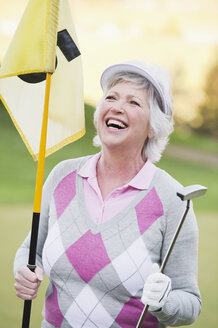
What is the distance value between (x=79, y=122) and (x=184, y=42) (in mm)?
17488

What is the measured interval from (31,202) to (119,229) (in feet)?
19.6

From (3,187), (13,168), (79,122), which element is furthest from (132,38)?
(79,122)

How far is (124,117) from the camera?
1.78m

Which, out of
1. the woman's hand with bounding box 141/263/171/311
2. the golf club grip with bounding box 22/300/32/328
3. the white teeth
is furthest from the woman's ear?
the golf club grip with bounding box 22/300/32/328

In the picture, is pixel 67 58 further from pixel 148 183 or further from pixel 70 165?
pixel 148 183

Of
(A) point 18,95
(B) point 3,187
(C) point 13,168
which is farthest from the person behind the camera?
(C) point 13,168

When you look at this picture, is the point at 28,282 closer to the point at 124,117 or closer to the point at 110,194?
the point at 110,194

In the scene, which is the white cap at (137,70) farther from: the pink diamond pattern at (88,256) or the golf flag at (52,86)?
the pink diamond pattern at (88,256)

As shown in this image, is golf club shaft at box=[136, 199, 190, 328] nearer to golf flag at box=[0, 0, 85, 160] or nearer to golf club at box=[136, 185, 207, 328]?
golf club at box=[136, 185, 207, 328]

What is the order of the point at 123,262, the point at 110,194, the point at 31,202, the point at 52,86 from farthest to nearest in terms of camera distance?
the point at 31,202 < the point at 52,86 < the point at 110,194 < the point at 123,262

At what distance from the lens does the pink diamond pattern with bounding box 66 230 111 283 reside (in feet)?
5.60

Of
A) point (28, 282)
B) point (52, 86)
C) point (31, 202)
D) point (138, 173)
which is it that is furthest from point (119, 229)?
point (31, 202)

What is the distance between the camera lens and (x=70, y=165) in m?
1.92

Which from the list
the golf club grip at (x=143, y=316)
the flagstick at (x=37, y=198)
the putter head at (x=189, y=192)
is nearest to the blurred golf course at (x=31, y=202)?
the flagstick at (x=37, y=198)
